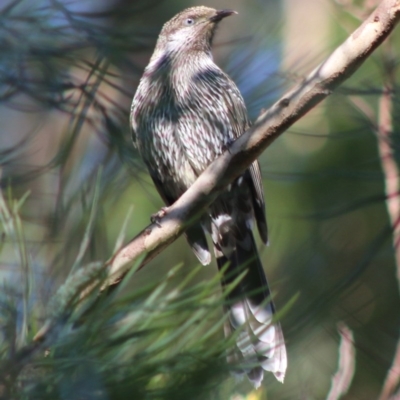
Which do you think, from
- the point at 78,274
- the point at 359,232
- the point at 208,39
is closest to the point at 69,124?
the point at 78,274

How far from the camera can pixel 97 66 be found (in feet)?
7.47

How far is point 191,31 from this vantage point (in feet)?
13.1

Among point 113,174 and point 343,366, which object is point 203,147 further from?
point 343,366

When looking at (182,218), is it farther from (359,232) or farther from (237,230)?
(359,232)

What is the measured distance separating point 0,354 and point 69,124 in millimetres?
1224

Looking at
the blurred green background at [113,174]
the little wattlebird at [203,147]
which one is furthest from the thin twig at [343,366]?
the little wattlebird at [203,147]

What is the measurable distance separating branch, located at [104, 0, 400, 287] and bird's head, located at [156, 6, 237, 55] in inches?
64.8

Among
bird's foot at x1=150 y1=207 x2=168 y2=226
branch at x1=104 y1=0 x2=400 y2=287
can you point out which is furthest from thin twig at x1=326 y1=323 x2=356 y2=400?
bird's foot at x1=150 y1=207 x2=168 y2=226

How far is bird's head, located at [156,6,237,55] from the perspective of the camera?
3.93 meters

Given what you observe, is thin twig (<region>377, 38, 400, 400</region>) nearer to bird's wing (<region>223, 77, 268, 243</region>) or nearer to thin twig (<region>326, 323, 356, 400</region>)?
thin twig (<region>326, 323, 356, 400</region>)

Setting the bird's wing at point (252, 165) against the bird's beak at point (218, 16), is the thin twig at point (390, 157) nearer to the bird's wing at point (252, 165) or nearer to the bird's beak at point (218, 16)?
the bird's wing at point (252, 165)

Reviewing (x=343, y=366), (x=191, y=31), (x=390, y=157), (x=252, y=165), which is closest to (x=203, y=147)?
(x=252, y=165)

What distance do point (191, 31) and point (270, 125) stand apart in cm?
190

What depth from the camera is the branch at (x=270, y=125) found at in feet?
6.76
